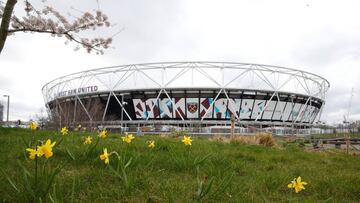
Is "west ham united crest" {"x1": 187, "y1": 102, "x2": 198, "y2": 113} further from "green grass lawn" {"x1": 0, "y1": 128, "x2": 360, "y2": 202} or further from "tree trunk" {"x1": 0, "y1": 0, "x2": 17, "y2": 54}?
"tree trunk" {"x1": 0, "y1": 0, "x2": 17, "y2": 54}

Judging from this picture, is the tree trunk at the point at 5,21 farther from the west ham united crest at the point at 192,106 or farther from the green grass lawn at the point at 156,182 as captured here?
the west ham united crest at the point at 192,106

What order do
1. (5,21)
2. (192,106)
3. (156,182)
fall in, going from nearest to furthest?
(156,182) < (5,21) < (192,106)

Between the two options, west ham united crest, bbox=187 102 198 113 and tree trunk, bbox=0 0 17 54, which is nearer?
tree trunk, bbox=0 0 17 54

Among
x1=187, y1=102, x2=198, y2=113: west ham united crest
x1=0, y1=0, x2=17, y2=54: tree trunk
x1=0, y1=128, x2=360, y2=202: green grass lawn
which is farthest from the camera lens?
x1=187, y1=102, x2=198, y2=113: west ham united crest

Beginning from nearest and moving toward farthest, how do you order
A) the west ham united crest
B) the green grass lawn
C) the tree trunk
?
the green grass lawn → the tree trunk → the west ham united crest

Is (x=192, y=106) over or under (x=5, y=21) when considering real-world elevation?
over

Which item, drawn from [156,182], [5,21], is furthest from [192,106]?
[156,182]

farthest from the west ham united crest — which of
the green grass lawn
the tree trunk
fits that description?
the tree trunk

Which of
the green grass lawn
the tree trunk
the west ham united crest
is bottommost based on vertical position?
the green grass lawn

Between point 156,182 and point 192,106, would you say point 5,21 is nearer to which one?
point 156,182

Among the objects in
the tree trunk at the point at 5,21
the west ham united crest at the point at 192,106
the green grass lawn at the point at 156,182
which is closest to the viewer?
the green grass lawn at the point at 156,182

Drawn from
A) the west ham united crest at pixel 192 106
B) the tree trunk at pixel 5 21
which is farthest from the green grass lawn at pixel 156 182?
the west ham united crest at pixel 192 106

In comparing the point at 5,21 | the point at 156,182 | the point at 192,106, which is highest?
the point at 192,106

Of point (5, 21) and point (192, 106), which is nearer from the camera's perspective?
point (5, 21)
